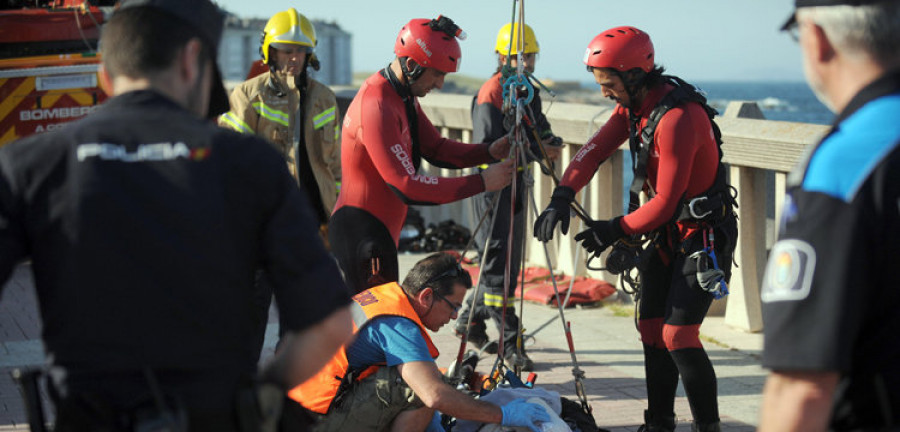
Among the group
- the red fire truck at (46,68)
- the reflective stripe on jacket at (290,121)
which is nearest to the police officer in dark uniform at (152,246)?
the reflective stripe on jacket at (290,121)

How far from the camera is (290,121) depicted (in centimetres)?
607

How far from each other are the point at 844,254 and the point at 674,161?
8.43 feet

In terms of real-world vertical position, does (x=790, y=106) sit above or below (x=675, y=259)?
below

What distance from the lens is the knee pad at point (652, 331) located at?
4.98 meters

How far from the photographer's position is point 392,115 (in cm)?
499

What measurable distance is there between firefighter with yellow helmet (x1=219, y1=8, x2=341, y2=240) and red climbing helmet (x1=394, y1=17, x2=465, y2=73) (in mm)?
1127

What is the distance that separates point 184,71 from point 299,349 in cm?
62

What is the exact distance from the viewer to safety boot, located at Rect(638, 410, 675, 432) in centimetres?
505

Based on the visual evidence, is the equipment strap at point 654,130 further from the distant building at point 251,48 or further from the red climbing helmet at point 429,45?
the distant building at point 251,48

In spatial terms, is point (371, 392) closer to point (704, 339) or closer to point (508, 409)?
point (508, 409)

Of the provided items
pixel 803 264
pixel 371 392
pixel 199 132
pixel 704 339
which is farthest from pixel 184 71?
pixel 704 339

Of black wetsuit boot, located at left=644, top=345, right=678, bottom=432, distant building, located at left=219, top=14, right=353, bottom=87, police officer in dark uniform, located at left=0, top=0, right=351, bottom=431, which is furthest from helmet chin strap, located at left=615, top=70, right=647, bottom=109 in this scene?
distant building, located at left=219, top=14, right=353, bottom=87

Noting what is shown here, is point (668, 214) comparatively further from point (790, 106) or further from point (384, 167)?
point (790, 106)

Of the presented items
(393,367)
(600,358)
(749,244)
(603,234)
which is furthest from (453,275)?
(749,244)
